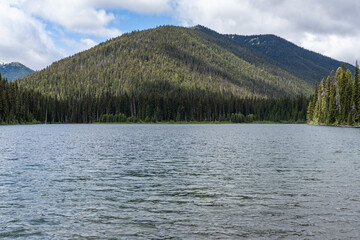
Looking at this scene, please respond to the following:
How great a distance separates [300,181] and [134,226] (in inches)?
634

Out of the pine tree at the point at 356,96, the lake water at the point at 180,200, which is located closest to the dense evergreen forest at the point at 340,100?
the pine tree at the point at 356,96

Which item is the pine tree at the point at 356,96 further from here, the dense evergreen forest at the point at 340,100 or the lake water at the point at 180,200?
the lake water at the point at 180,200

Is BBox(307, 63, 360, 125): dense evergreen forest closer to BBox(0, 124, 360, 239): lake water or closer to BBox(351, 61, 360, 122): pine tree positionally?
BBox(351, 61, 360, 122): pine tree

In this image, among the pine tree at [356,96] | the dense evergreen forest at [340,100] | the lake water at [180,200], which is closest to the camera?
the lake water at [180,200]

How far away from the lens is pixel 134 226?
1612 cm

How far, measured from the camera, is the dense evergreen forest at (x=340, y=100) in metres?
128

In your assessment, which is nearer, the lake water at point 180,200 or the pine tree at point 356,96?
the lake water at point 180,200

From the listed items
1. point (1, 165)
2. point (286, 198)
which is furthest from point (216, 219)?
point (1, 165)

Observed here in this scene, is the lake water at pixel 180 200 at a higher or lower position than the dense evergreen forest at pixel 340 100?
lower

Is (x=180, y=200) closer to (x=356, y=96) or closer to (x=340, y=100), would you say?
(x=356, y=96)

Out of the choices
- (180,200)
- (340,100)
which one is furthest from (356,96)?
(180,200)

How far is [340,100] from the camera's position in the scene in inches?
5448

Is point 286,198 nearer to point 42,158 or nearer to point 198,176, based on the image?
point 198,176

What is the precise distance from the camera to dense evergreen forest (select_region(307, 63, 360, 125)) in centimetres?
12800
